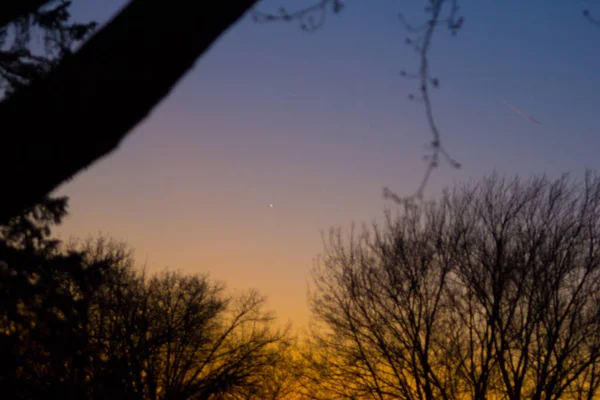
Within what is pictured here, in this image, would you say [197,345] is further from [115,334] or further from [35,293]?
[35,293]

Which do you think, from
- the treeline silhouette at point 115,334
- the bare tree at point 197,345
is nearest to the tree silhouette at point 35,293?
the treeline silhouette at point 115,334

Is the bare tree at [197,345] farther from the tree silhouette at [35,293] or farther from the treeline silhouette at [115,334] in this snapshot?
the tree silhouette at [35,293]

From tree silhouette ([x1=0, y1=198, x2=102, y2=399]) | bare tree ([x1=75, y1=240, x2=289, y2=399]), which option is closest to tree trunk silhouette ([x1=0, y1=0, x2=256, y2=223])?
tree silhouette ([x1=0, y1=198, x2=102, y2=399])

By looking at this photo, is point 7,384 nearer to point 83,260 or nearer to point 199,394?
point 83,260

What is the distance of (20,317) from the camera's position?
7.50 metres

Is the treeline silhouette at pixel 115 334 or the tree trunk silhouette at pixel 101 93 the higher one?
the treeline silhouette at pixel 115 334

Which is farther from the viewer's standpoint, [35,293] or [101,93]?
[35,293]

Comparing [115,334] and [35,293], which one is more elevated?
[115,334]

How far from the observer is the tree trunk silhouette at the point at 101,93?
2.14 metres

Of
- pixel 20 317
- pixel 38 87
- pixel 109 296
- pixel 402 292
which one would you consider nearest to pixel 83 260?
pixel 20 317

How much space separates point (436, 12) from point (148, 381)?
29602 millimetres

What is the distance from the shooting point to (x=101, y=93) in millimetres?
2127

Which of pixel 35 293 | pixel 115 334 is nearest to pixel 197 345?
pixel 115 334

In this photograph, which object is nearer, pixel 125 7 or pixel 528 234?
pixel 125 7
